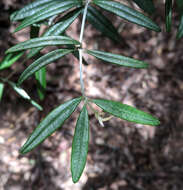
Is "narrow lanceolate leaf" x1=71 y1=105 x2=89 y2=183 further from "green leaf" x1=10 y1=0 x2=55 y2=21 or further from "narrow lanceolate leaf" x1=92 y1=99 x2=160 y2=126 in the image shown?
"green leaf" x1=10 y1=0 x2=55 y2=21

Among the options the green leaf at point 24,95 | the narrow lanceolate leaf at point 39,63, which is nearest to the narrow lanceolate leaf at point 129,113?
the narrow lanceolate leaf at point 39,63

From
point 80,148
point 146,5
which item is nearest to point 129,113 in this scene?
point 80,148

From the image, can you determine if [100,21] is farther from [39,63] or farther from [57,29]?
[39,63]

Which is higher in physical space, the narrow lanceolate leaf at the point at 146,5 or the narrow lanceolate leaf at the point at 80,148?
the narrow lanceolate leaf at the point at 146,5

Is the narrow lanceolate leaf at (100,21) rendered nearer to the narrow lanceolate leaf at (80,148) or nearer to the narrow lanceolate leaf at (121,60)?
the narrow lanceolate leaf at (121,60)

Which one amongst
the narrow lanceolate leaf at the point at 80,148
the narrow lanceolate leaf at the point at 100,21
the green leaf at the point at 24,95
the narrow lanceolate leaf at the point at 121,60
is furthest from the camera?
the green leaf at the point at 24,95

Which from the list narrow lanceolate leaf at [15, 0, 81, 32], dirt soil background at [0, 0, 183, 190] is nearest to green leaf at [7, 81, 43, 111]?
narrow lanceolate leaf at [15, 0, 81, 32]
